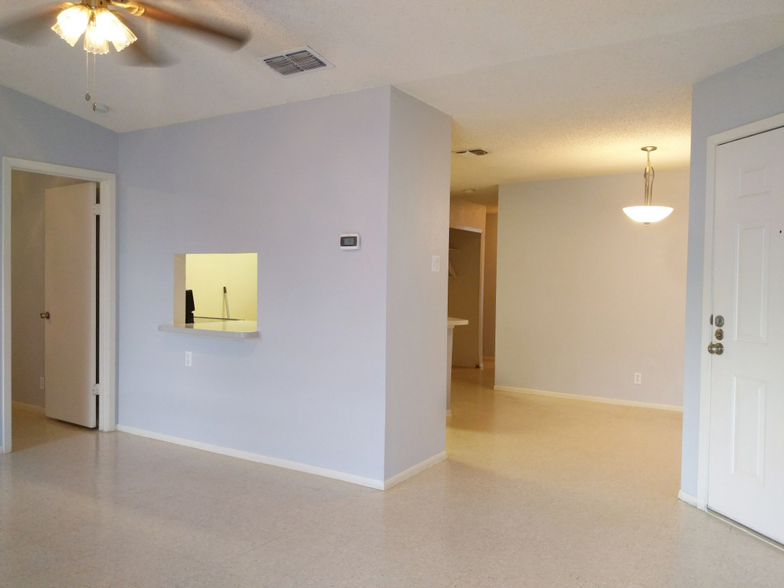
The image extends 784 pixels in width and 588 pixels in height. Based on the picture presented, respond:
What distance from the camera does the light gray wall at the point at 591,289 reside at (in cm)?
585

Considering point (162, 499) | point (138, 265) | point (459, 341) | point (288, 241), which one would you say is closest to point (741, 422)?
point (288, 241)

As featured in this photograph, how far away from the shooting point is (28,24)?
2.76 m

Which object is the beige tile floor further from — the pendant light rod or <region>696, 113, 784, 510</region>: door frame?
the pendant light rod

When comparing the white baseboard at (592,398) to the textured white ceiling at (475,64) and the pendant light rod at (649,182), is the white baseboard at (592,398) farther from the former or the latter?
the textured white ceiling at (475,64)

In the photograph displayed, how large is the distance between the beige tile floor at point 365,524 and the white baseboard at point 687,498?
8 cm

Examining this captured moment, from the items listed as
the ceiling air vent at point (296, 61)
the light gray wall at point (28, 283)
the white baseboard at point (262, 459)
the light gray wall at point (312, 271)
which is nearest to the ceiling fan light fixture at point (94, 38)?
the ceiling air vent at point (296, 61)

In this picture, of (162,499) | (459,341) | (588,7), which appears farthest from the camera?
(459,341)

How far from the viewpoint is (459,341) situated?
346 inches

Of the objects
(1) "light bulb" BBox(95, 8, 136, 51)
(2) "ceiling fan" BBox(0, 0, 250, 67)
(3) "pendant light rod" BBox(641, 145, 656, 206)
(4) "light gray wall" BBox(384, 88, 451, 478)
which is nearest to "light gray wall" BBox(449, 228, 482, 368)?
(3) "pendant light rod" BBox(641, 145, 656, 206)

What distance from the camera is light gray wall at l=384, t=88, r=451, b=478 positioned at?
11.8 ft

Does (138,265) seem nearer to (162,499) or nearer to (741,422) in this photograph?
(162,499)

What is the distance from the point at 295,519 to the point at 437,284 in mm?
1744

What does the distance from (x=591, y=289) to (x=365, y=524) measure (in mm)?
4090

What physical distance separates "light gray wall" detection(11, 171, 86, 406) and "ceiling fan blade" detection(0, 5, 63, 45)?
2.67 metres
